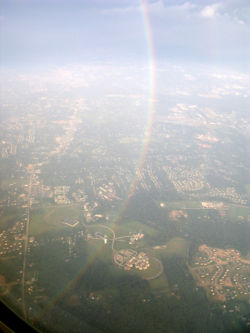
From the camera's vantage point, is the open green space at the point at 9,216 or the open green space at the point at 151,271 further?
the open green space at the point at 9,216

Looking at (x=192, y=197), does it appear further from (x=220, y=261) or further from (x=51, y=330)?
(x=51, y=330)

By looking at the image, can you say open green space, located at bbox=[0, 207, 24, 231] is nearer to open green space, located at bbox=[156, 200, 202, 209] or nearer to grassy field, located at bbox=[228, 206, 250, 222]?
open green space, located at bbox=[156, 200, 202, 209]

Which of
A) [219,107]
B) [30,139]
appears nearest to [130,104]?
[219,107]

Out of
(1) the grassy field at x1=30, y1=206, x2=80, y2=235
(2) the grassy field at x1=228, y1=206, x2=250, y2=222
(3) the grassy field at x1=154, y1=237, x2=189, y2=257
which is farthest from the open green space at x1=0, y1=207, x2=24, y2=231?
(2) the grassy field at x1=228, y1=206, x2=250, y2=222

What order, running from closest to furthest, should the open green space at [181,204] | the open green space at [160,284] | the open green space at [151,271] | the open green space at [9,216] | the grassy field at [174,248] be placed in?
1. the open green space at [160,284]
2. the open green space at [151,271]
3. the grassy field at [174,248]
4. the open green space at [9,216]
5. the open green space at [181,204]

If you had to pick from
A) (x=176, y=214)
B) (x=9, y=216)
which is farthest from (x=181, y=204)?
(x=9, y=216)

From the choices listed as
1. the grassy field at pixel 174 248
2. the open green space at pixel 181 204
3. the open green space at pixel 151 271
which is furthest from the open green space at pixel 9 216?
the open green space at pixel 181 204

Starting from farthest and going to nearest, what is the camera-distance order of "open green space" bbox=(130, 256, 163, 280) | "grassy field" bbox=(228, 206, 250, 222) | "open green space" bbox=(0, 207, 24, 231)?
"grassy field" bbox=(228, 206, 250, 222) → "open green space" bbox=(0, 207, 24, 231) → "open green space" bbox=(130, 256, 163, 280)

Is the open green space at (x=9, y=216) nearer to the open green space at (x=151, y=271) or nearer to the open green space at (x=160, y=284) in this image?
the open green space at (x=151, y=271)

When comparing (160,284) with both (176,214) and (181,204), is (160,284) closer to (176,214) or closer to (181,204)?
(176,214)
